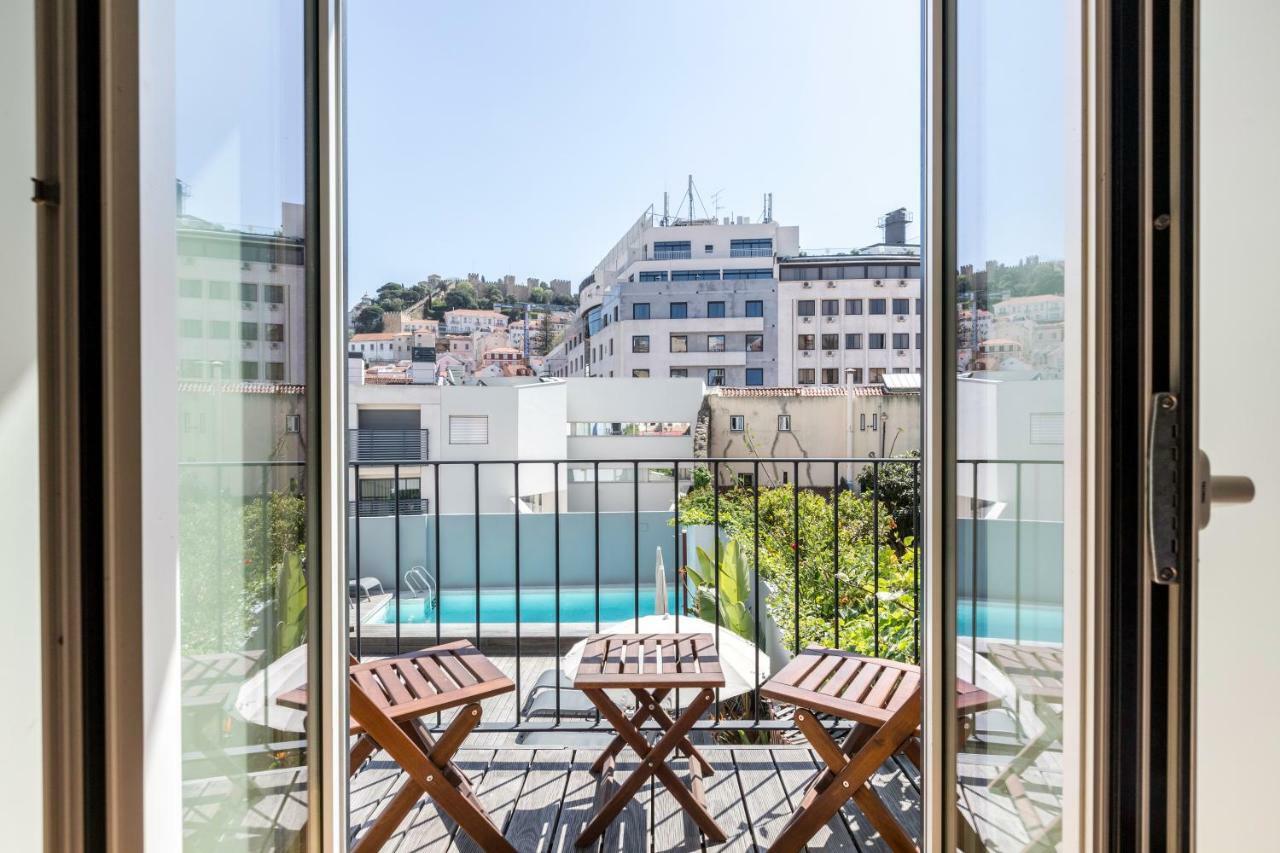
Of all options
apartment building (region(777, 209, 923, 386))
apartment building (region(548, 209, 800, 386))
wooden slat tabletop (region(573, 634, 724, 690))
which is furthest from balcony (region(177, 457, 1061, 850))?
apartment building (region(548, 209, 800, 386))

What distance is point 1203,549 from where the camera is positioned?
2.58ft

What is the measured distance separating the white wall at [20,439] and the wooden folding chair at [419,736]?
3.21 feet

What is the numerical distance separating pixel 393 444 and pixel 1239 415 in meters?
3.32

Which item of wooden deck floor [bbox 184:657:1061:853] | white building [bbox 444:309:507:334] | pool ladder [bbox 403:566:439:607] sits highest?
white building [bbox 444:309:507:334]

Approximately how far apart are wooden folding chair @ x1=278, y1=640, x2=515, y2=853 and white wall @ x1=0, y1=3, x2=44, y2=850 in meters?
0.98

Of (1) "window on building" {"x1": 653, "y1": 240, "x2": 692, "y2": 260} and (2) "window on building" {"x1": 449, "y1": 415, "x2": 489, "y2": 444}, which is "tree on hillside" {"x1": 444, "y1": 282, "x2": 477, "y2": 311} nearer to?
(2) "window on building" {"x1": 449, "y1": 415, "x2": 489, "y2": 444}

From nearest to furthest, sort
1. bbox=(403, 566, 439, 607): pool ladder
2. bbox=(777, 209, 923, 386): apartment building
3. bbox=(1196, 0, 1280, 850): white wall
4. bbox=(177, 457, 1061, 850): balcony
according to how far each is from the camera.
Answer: bbox=(1196, 0, 1280, 850): white wall < bbox=(177, 457, 1061, 850): balcony < bbox=(777, 209, 923, 386): apartment building < bbox=(403, 566, 439, 607): pool ladder

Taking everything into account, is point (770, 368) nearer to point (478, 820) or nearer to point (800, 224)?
point (800, 224)

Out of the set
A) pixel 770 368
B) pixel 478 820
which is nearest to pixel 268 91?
pixel 478 820

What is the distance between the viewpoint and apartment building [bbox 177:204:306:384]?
0.83 m

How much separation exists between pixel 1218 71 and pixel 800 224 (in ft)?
13.1

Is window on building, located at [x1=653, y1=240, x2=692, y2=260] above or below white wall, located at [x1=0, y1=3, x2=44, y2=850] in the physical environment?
above

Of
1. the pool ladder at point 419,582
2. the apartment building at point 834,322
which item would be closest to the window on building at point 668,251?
the apartment building at point 834,322

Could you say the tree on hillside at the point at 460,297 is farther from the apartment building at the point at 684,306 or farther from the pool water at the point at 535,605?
the pool water at the point at 535,605
